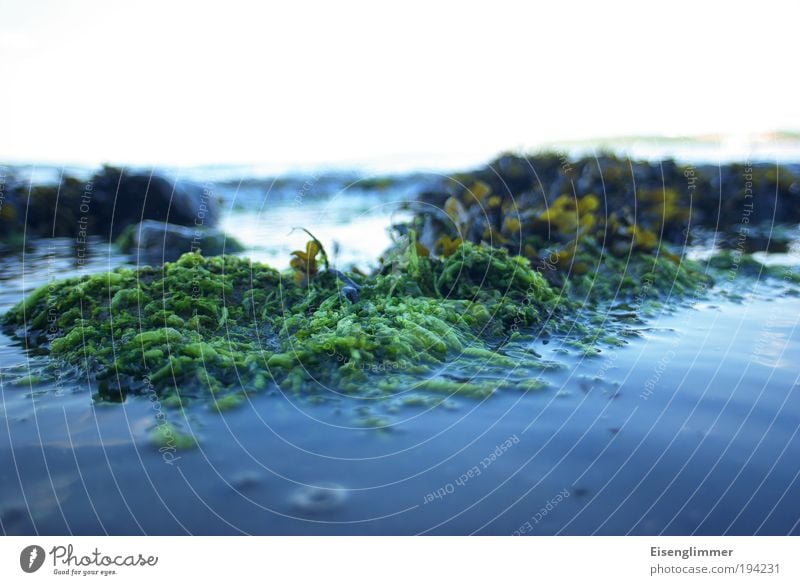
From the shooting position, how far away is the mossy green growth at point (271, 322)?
2705mm

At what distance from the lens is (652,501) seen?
1921 millimetres

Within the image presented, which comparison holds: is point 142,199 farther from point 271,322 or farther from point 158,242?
point 271,322

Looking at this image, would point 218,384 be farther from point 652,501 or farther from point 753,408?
point 753,408

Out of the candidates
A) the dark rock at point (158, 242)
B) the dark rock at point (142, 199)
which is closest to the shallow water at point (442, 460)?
the dark rock at point (158, 242)
